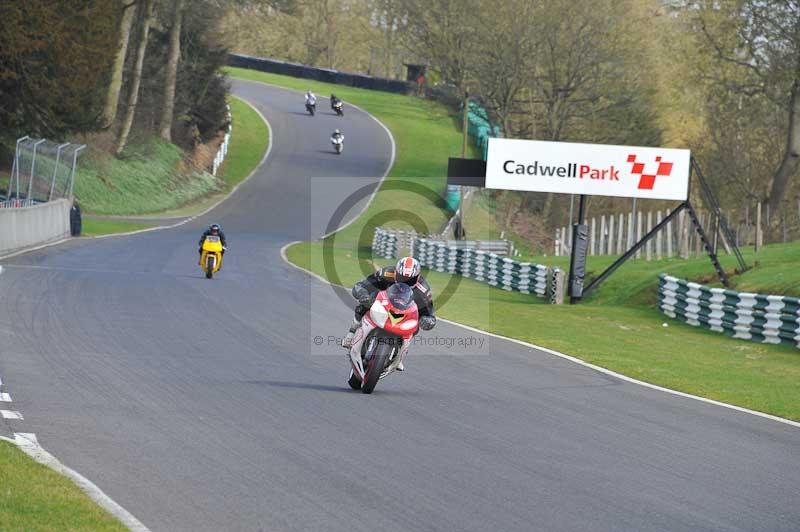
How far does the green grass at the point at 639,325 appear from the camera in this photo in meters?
16.3

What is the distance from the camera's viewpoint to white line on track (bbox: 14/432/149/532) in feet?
22.6

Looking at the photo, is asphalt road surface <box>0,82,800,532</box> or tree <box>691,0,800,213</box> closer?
asphalt road surface <box>0,82,800,532</box>

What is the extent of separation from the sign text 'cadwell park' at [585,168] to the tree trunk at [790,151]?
15.1 meters

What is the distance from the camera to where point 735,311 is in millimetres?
23547

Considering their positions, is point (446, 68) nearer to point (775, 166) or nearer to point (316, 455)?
point (775, 166)

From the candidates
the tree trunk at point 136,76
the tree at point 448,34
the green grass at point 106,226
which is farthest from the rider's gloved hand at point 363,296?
the tree at point 448,34

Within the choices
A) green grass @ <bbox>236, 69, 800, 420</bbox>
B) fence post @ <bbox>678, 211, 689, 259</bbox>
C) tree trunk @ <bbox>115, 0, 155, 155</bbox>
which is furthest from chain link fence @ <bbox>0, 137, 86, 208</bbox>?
fence post @ <bbox>678, 211, 689, 259</bbox>

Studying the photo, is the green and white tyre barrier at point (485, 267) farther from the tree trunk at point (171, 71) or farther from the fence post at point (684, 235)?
the tree trunk at point (171, 71)

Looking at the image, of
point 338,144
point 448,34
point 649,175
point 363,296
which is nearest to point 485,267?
point 649,175

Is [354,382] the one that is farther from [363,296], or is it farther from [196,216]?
[196,216]

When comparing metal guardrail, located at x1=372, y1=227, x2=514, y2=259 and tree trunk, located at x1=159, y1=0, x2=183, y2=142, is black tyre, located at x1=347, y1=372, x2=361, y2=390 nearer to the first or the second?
metal guardrail, located at x1=372, y1=227, x2=514, y2=259

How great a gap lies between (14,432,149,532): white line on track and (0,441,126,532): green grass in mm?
65

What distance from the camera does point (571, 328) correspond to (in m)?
23.6

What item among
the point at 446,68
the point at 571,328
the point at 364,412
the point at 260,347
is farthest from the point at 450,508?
the point at 446,68
